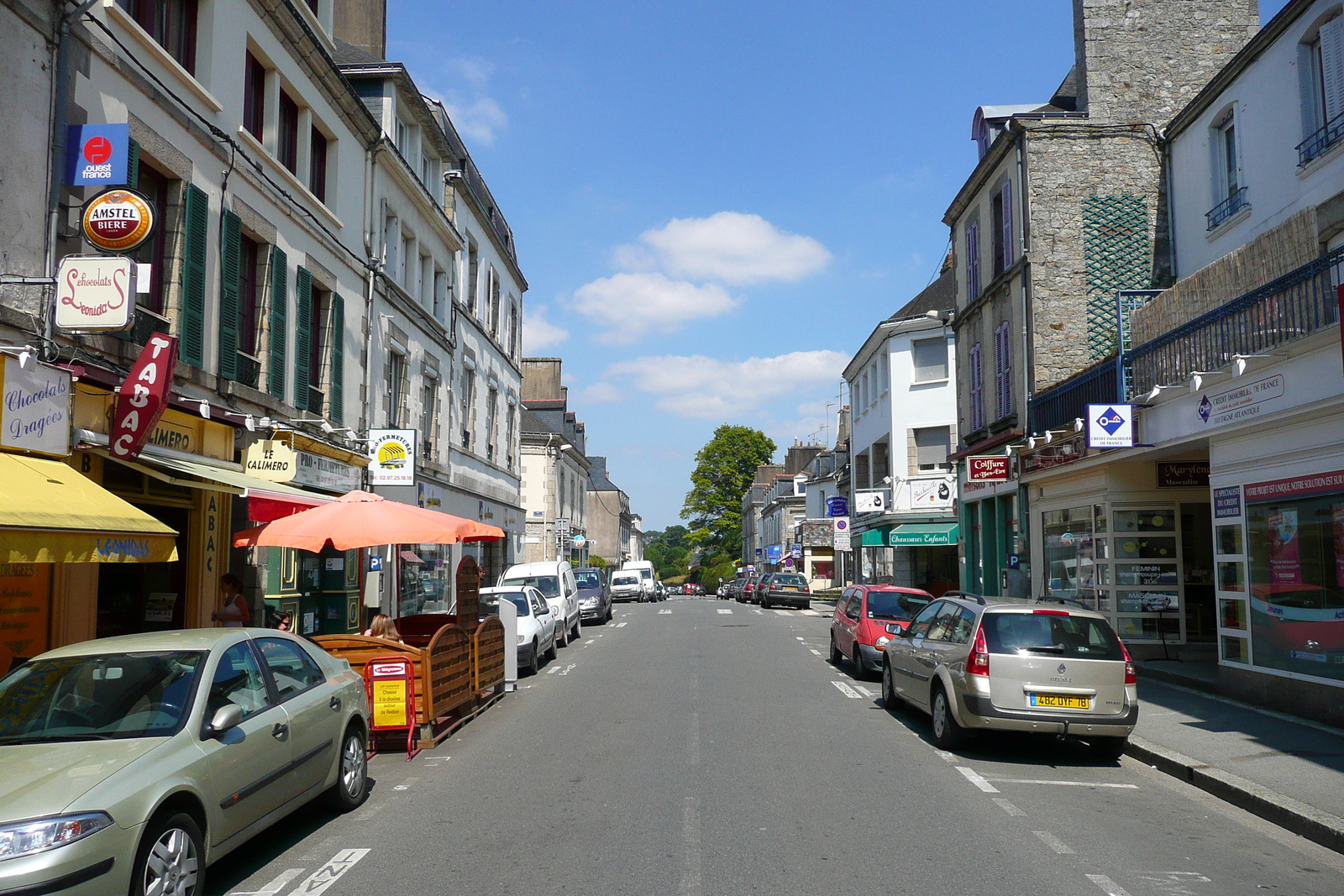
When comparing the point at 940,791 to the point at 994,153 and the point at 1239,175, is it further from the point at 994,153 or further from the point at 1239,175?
the point at 994,153

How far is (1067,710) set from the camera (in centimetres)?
951

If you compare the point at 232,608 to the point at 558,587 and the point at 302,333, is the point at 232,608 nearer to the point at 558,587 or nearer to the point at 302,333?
the point at 302,333

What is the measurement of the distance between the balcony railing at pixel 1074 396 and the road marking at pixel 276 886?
14367 millimetres

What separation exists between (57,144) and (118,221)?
3.65ft

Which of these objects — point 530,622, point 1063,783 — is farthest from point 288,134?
point 1063,783

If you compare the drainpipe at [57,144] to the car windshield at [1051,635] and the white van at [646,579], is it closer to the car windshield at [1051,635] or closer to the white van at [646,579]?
the car windshield at [1051,635]

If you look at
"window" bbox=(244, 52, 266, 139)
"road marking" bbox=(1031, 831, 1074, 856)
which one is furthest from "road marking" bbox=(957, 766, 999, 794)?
"window" bbox=(244, 52, 266, 139)

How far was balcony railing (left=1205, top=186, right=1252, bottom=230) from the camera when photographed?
16672 mm

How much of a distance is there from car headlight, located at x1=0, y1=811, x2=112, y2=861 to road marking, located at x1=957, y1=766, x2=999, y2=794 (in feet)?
21.8

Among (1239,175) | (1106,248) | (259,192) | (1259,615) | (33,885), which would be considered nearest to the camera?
(33,885)

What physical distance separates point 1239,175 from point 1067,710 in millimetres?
11731

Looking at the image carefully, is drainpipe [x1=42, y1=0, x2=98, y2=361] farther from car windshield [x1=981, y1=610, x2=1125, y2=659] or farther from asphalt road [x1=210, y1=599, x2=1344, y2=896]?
car windshield [x1=981, y1=610, x2=1125, y2=659]

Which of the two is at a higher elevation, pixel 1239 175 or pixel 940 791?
pixel 1239 175

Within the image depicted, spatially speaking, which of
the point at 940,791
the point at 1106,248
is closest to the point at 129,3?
the point at 940,791
